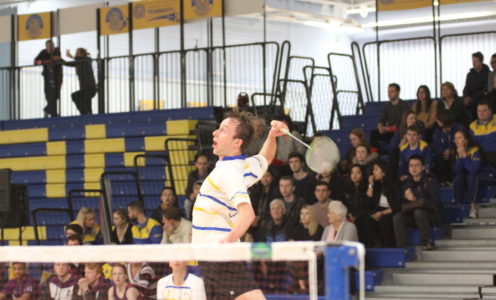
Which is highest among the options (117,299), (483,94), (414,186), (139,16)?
(139,16)

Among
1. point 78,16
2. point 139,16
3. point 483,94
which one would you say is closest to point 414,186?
point 483,94

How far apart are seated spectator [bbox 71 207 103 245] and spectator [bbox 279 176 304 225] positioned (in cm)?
343

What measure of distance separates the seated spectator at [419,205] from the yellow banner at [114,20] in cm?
889

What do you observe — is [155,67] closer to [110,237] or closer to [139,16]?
[139,16]

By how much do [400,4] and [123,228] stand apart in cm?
671

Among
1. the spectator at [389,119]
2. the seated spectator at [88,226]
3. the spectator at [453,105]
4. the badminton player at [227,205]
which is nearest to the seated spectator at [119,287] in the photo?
the badminton player at [227,205]

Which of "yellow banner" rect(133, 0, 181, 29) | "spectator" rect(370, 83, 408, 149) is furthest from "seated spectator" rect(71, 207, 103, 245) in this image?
"yellow banner" rect(133, 0, 181, 29)

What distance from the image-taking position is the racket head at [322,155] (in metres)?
9.02

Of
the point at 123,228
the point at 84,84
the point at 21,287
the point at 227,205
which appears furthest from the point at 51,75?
the point at 227,205

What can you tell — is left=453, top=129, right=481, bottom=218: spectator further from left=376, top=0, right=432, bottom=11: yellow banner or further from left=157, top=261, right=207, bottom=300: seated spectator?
left=157, top=261, right=207, bottom=300: seated spectator

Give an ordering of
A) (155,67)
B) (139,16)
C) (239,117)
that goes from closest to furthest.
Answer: (239,117), (155,67), (139,16)

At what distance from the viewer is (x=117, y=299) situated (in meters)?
9.57

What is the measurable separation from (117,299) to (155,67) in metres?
10.0

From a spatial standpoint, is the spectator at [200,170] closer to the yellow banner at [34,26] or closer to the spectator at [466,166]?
the spectator at [466,166]
